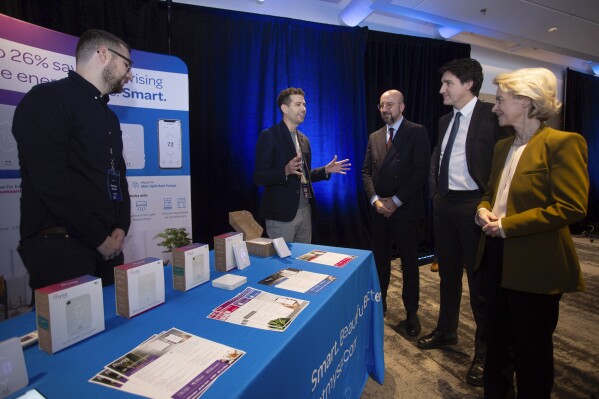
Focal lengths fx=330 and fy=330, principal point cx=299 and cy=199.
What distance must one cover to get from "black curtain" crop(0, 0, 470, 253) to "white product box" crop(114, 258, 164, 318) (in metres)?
2.40

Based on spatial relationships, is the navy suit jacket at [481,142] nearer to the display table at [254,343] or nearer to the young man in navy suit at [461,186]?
the young man in navy suit at [461,186]

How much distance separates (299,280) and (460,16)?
4070 millimetres

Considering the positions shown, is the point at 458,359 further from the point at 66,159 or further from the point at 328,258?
the point at 66,159

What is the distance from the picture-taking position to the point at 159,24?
3.08m

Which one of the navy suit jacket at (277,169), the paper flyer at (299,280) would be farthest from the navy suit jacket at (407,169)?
the paper flyer at (299,280)

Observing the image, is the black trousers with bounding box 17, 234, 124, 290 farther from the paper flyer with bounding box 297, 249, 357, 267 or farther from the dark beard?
the paper flyer with bounding box 297, 249, 357, 267

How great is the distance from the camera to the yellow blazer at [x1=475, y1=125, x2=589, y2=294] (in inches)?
45.9

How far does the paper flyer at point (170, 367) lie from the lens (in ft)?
2.15

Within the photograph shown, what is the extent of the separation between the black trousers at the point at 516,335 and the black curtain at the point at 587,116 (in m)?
6.34

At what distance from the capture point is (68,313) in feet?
2.62

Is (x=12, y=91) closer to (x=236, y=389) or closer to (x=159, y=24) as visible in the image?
(x=159, y=24)

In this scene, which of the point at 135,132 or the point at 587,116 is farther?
the point at 587,116

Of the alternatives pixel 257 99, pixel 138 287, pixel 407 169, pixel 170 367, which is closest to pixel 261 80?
pixel 257 99

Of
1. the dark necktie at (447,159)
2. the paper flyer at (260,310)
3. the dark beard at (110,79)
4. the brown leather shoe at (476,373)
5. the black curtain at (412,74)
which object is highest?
the black curtain at (412,74)
